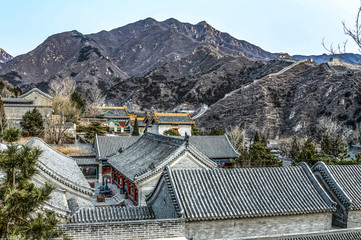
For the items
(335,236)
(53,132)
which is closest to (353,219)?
(335,236)

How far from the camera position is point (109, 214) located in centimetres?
1227

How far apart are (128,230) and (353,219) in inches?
349

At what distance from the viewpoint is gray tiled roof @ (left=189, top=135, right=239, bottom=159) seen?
103ft

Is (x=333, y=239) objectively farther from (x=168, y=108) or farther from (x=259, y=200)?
(x=168, y=108)

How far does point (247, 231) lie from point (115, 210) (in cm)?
544

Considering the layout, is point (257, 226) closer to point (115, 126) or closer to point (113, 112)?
point (115, 126)

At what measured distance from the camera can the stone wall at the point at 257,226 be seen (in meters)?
10.6

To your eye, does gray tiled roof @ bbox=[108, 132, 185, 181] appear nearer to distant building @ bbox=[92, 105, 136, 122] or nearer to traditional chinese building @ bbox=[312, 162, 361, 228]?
traditional chinese building @ bbox=[312, 162, 361, 228]

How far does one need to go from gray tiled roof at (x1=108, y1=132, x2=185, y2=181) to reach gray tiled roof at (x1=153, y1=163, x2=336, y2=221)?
6.68 metres

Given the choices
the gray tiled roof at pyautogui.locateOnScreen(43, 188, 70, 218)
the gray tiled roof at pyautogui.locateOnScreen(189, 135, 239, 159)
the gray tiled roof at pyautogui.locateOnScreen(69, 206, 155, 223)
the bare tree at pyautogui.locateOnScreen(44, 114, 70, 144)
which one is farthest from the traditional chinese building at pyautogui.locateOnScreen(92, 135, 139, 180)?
the gray tiled roof at pyautogui.locateOnScreen(69, 206, 155, 223)

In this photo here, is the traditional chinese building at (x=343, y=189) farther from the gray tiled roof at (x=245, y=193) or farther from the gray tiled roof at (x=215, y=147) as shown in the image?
the gray tiled roof at (x=215, y=147)

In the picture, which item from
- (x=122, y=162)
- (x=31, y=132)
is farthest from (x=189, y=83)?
(x=122, y=162)

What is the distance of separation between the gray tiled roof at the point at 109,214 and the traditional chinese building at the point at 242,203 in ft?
1.77

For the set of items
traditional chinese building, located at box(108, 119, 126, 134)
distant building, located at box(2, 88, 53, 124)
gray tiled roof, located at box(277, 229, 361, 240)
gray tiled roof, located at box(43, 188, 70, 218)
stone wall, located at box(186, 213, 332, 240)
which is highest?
distant building, located at box(2, 88, 53, 124)
